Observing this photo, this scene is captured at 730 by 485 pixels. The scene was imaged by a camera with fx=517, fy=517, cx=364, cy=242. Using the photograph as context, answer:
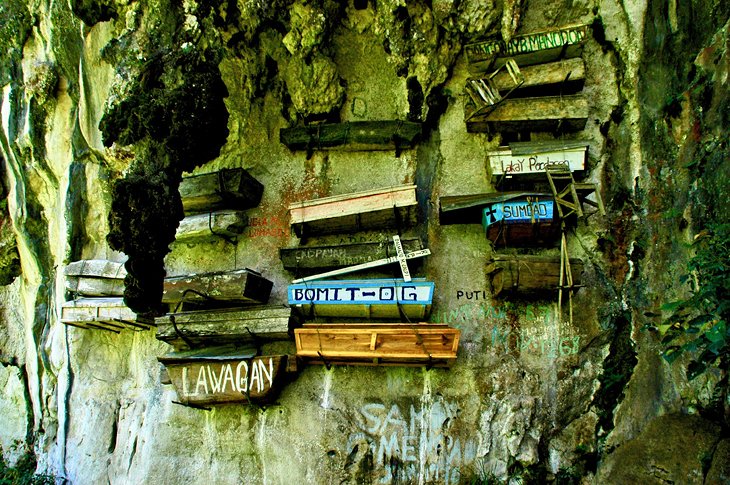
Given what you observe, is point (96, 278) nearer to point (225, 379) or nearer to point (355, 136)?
point (225, 379)

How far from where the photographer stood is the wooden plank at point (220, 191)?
6672mm

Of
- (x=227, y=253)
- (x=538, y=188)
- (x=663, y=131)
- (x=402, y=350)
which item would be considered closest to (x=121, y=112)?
(x=227, y=253)

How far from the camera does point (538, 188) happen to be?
6.04 meters

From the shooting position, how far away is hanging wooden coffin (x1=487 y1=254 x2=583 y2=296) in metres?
5.57

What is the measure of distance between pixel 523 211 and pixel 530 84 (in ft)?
5.43

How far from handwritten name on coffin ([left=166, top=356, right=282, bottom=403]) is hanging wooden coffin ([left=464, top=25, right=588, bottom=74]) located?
171 inches

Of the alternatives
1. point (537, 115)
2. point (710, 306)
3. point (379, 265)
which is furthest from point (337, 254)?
point (710, 306)

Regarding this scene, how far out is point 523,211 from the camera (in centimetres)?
573

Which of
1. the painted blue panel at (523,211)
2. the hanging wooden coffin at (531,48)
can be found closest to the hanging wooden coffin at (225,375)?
the painted blue panel at (523,211)

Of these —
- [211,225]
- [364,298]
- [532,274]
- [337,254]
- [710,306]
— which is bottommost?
[710,306]

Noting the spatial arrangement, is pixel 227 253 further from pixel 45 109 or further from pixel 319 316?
pixel 45 109

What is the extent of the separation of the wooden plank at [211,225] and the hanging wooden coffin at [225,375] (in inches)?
59.7

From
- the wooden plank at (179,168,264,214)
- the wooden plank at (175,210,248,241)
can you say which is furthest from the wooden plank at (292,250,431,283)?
the wooden plank at (179,168,264,214)

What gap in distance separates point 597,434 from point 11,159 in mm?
9282
